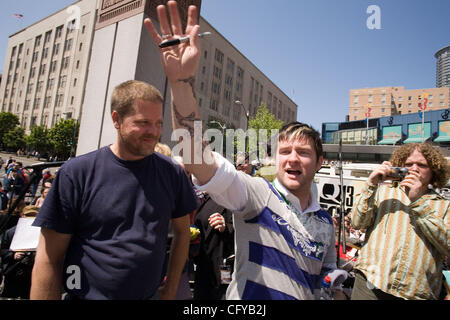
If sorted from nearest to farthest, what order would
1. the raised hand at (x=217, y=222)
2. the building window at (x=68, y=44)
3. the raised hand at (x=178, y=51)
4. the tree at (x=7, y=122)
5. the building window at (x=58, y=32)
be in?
the raised hand at (x=178, y=51), the raised hand at (x=217, y=222), the building window at (x=68, y=44), the building window at (x=58, y=32), the tree at (x=7, y=122)

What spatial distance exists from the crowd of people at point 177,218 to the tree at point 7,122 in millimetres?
61278

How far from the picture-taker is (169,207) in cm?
172

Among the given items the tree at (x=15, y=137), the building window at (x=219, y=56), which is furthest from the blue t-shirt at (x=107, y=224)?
the tree at (x=15, y=137)

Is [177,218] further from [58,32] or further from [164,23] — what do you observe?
[58,32]

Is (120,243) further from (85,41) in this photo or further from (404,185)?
(85,41)

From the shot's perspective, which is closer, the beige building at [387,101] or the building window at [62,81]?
the building window at [62,81]

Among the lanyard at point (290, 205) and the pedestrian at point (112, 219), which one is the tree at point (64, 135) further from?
the lanyard at point (290, 205)

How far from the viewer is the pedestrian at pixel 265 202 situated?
1.15 meters

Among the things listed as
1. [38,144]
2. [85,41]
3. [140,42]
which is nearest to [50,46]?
[85,41]

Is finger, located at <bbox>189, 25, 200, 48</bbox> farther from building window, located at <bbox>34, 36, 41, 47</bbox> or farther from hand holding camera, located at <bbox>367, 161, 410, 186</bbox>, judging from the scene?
building window, located at <bbox>34, 36, 41, 47</bbox>

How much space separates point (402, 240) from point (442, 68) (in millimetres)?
207445

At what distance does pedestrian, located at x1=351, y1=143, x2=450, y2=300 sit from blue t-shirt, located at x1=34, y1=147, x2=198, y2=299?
180cm
